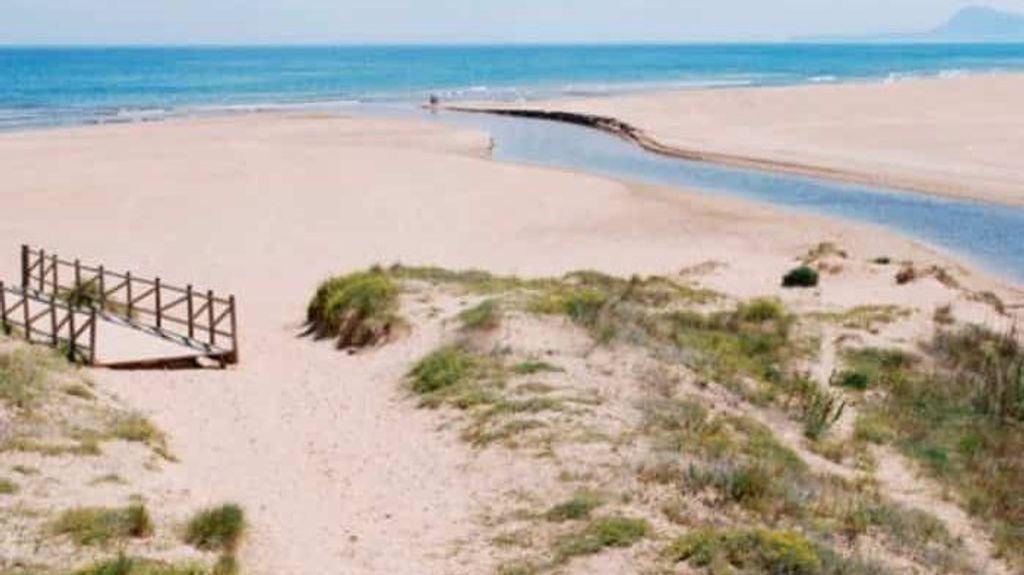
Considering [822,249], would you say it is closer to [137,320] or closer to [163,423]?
[137,320]

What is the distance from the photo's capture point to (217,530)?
12.0 metres

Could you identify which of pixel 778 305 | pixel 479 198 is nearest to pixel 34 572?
pixel 778 305

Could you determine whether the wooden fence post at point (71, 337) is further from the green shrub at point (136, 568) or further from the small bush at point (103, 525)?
the green shrub at point (136, 568)

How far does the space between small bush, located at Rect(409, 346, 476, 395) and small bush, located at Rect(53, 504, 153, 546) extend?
6410 millimetres

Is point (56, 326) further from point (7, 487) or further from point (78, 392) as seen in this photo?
point (7, 487)

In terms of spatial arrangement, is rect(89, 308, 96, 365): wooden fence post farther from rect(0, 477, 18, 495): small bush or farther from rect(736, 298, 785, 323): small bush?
rect(736, 298, 785, 323): small bush

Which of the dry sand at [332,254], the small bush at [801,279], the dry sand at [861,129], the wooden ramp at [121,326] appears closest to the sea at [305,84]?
the dry sand at [861,129]

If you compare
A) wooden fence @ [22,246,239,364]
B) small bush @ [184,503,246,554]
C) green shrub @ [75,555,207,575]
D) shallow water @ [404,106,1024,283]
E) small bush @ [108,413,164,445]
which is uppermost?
green shrub @ [75,555,207,575]

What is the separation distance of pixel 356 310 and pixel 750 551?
12.5m

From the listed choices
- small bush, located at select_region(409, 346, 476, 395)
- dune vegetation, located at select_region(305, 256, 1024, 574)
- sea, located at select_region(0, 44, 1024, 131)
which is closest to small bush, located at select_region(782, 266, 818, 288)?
dune vegetation, located at select_region(305, 256, 1024, 574)

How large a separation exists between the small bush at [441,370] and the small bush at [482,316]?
0.84 m

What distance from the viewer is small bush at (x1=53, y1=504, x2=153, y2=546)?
11.7 metres

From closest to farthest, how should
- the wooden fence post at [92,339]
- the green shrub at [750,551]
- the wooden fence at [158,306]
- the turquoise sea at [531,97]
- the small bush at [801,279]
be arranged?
the green shrub at [750,551] → the wooden fence post at [92,339] → the wooden fence at [158,306] → the small bush at [801,279] → the turquoise sea at [531,97]

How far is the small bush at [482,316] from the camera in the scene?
65.8 ft
